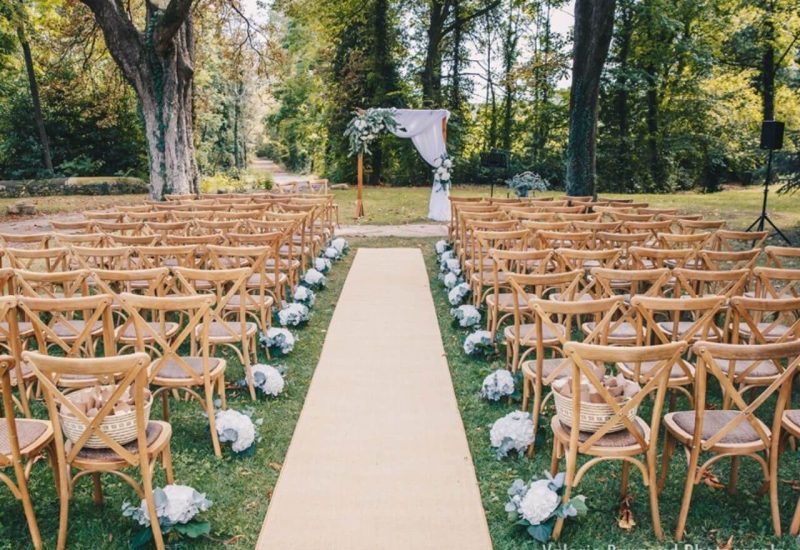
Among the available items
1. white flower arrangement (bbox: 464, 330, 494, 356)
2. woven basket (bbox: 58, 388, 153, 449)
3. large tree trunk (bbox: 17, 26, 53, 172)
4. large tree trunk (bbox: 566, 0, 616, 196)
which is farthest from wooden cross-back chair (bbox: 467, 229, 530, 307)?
large tree trunk (bbox: 17, 26, 53, 172)

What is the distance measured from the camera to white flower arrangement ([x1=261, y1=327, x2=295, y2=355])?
18.7 ft

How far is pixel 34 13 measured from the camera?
20.0 m

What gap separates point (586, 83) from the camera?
12.7 m

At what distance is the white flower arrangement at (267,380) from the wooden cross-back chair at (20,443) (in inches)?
65.1

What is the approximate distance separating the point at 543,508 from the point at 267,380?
7.97 ft

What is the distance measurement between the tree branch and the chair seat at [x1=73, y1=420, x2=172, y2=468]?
10646 millimetres

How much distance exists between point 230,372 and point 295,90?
29980 millimetres

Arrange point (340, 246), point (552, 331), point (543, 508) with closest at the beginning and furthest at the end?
point (543, 508)
point (552, 331)
point (340, 246)

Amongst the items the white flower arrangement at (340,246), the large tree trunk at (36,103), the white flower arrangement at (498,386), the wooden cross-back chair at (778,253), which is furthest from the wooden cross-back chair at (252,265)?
the large tree trunk at (36,103)

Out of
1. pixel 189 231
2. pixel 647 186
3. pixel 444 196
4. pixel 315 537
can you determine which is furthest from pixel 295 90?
pixel 315 537

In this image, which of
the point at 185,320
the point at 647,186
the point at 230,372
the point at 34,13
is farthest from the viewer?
the point at 647,186

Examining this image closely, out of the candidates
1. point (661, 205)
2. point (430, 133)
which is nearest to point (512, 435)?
point (430, 133)

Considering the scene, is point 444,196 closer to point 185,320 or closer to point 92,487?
point 185,320

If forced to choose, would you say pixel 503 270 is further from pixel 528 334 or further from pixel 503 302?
pixel 503 302
